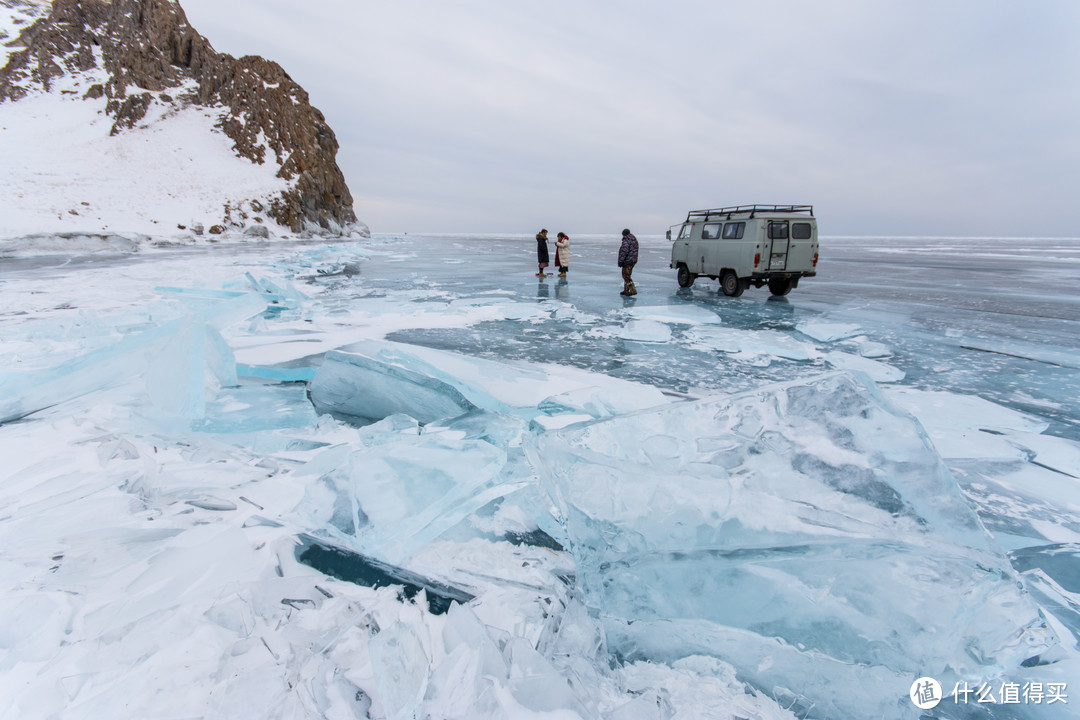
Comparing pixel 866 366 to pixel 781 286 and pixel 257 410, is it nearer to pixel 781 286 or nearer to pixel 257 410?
pixel 257 410

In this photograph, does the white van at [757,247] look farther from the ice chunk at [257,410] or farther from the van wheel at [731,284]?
the ice chunk at [257,410]

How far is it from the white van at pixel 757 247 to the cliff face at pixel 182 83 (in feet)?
141

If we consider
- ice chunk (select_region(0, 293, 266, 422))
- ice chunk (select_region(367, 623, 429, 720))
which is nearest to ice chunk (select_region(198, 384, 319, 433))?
ice chunk (select_region(0, 293, 266, 422))

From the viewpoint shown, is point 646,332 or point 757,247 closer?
point 646,332

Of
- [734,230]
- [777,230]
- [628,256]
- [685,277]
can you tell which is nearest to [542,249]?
[628,256]

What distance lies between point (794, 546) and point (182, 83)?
69783mm

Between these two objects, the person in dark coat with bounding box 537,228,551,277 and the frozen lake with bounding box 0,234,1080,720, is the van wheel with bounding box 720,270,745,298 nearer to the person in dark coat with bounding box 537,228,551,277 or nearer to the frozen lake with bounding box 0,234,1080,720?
the person in dark coat with bounding box 537,228,551,277

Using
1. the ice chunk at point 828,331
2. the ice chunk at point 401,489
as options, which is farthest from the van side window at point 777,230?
the ice chunk at point 401,489

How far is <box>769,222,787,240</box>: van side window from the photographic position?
10070 millimetres

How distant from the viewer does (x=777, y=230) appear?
10102mm

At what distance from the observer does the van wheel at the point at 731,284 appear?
10.7 meters

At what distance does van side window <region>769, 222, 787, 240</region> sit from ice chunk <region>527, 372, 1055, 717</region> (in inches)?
355

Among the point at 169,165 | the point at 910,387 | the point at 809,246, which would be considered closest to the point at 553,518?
the point at 910,387

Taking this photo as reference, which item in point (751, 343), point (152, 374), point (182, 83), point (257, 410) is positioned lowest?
point (257, 410)
